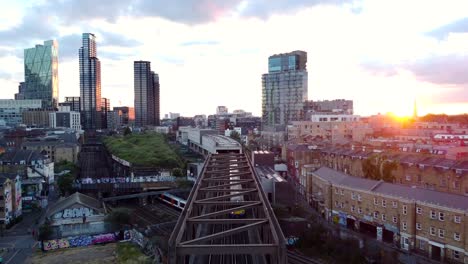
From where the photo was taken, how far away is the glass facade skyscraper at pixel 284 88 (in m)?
92.1

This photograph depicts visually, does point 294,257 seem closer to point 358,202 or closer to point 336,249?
point 336,249

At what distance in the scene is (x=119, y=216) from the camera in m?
26.3

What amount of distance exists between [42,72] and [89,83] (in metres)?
19.1

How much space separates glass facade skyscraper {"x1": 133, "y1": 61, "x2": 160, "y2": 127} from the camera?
470ft

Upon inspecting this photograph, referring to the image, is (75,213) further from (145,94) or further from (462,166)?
(145,94)

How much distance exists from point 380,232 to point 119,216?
16.2 meters

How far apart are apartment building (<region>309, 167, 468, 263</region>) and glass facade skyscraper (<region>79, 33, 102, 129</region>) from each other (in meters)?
126

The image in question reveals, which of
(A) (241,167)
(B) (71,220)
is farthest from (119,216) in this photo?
(A) (241,167)

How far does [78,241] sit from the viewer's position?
81.1ft

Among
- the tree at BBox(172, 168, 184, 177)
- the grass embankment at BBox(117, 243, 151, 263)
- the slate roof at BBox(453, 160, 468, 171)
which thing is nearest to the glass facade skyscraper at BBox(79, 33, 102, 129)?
the tree at BBox(172, 168, 184, 177)

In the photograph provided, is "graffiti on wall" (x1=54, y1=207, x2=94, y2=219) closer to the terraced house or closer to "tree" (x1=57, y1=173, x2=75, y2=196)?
"tree" (x1=57, y1=173, x2=75, y2=196)

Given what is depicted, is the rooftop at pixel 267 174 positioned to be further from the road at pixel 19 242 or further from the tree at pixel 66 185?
the road at pixel 19 242

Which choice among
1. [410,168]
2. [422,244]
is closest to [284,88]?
[410,168]

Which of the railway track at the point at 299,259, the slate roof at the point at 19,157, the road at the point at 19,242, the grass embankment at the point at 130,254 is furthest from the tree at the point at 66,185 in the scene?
the railway track at the point at 299,259
